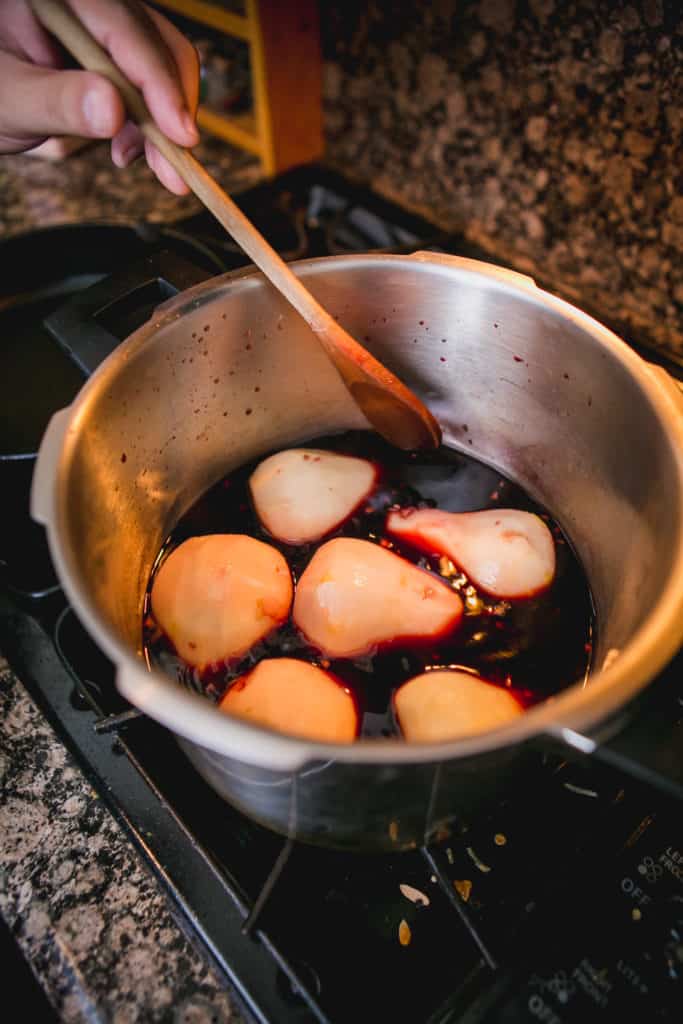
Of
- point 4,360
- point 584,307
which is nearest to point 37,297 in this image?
point 4,360

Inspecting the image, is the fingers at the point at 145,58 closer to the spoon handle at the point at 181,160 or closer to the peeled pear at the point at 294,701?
the spoon handle at the point at 181,160

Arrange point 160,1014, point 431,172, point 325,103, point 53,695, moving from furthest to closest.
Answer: point 325,103
point 431,172
point 53,695
point 160,1014

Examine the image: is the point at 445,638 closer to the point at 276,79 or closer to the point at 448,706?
the point at 448,706

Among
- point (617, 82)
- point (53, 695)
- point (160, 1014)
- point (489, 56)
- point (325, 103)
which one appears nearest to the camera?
point (160, 1014)

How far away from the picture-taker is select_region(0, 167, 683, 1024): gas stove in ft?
2.06

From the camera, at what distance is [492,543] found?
887mm

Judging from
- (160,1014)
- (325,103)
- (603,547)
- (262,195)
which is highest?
(325,103)

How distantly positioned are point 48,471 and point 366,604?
0.36m

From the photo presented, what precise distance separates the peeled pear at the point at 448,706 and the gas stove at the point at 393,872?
69 mm

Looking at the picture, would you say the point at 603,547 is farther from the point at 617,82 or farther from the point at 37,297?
the point at 37,297

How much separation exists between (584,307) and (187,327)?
2.28ft

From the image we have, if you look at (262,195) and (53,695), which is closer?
(53,695)

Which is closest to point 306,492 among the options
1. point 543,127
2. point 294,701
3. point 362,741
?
point 294,701

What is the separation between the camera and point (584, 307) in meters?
1.21
